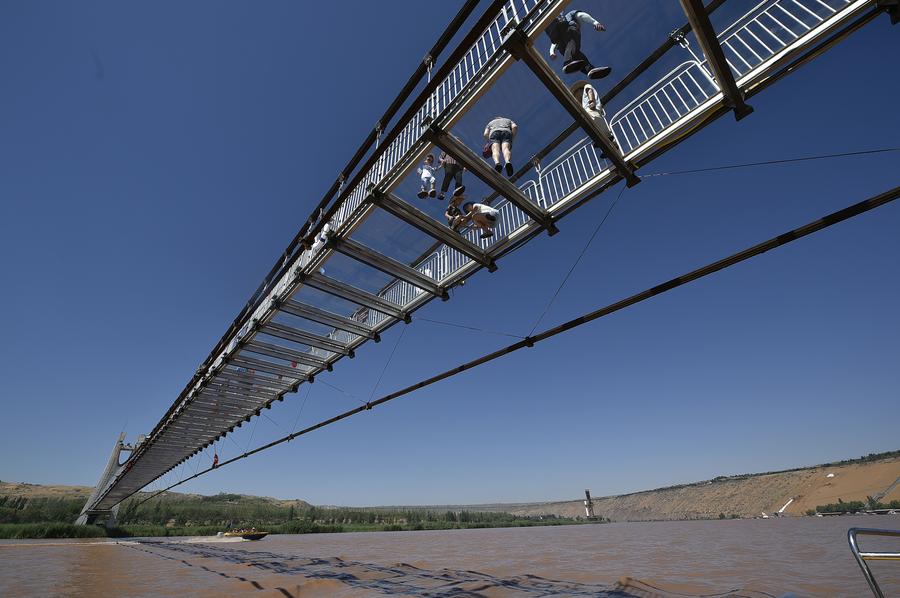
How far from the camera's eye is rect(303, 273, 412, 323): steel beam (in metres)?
9.16

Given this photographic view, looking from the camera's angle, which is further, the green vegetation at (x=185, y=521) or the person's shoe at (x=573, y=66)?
the green vegetation at (x=185, y=521)

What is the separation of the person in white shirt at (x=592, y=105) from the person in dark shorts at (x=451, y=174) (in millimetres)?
2416

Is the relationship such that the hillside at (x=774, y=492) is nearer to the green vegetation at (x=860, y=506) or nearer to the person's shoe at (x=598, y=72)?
the green vegetation at (x=860, y=506)

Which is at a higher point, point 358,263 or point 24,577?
point 358,263

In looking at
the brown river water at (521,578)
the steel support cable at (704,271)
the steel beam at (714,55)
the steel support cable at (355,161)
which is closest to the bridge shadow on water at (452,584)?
the brown river water at (521,578)

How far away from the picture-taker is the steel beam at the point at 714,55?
4.18m

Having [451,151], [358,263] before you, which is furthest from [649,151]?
[358,263]

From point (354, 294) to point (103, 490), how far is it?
196 feet

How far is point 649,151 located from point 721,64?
1423 mm

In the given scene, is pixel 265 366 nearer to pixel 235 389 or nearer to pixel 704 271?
pixel 235 389

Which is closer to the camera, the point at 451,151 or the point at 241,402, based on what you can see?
the point at 451,151

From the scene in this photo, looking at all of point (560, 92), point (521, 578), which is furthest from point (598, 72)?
point (521, 578)

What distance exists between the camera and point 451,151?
18.9ft

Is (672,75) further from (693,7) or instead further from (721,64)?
(693,7)
